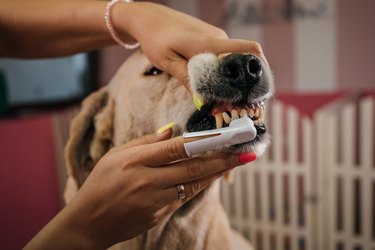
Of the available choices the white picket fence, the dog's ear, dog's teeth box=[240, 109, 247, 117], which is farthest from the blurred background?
dog's teeth box=[240, 109, 247, 117]

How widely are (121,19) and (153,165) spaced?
11.7 inches

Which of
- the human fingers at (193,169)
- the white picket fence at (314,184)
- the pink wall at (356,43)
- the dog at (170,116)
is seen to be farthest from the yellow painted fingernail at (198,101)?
the pink wall at (356,43)

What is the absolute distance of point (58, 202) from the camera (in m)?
0.88

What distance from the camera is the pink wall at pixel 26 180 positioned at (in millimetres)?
733

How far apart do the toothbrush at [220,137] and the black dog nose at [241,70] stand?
3.9 inches

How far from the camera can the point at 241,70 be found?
567 mm

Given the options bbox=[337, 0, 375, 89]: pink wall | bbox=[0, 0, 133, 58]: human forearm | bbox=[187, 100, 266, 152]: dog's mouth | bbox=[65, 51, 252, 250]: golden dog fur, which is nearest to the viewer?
bbox=[187, 100, 266, 152]: dog's mouth

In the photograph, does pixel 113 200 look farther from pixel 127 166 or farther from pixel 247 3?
pixel 247 3

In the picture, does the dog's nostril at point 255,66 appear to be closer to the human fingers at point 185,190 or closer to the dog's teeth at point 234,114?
→ the dog's teeth at point 234,114

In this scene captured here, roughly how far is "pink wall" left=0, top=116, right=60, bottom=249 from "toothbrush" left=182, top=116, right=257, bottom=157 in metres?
0.33

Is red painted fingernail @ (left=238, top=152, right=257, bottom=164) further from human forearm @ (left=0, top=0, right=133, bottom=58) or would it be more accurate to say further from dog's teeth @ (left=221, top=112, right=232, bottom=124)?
human forearm @ (left=0, top=0, right=133, bottom=58)

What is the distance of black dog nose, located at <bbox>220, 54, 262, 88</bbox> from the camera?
1.82 feet

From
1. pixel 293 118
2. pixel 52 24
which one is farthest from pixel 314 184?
pixel 52 24

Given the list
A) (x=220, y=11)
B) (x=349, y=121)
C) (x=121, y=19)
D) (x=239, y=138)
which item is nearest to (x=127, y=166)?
(x=239, y=138)
